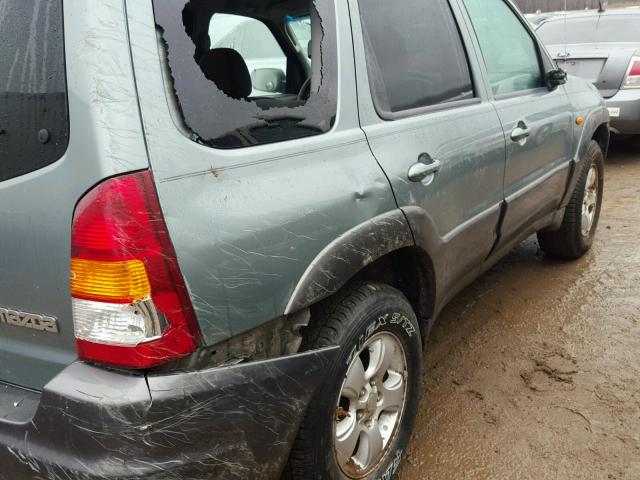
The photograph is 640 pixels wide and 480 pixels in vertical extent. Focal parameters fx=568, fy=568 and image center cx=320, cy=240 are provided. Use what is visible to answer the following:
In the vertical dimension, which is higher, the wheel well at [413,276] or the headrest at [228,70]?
the headrest at [228,70]

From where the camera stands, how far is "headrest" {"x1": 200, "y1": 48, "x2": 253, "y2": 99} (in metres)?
1.60

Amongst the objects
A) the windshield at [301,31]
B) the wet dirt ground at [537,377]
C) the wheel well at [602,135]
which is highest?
the windshield at [301,31]

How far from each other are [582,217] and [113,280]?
343cm

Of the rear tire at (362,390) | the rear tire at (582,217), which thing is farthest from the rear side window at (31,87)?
the rear tire at (582,217)

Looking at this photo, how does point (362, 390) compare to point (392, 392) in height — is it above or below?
above

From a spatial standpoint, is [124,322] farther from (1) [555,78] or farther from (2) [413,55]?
(1) [555,78]

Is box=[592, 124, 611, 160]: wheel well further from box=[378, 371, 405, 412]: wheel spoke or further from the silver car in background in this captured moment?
box=[378, 371, 405, 412]: wheel spoke

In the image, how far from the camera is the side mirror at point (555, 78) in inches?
126

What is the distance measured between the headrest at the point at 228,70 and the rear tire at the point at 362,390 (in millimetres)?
695

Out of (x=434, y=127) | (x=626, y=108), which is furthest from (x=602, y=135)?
(x=434, y=127)

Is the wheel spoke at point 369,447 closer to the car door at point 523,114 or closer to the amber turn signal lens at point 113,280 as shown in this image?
the amber turn signal lens at point 113,280

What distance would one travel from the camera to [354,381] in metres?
1.77

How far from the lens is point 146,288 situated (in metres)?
1.24

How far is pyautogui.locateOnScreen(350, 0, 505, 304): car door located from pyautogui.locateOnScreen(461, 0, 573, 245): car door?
16cm
